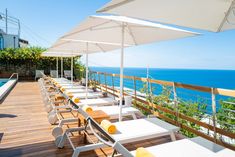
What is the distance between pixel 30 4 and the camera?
26234 mm

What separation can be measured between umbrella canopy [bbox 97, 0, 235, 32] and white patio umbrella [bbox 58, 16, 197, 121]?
72 cm

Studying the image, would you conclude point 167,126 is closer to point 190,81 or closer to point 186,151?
point 186,151

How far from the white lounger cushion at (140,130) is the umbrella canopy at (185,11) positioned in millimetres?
1567

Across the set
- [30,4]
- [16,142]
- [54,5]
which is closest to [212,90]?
[16,142]

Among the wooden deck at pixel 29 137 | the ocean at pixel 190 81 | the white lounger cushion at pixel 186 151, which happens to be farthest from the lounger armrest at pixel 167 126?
the ocean at pixel 190 81

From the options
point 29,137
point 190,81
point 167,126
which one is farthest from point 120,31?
point 190,81

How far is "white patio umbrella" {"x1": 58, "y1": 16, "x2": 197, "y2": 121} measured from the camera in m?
3.08

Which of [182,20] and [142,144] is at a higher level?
[182,20]

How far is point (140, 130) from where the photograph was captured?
2.99 m

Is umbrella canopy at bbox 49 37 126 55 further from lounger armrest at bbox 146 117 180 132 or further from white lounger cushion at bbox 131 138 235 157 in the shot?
white lounger cushion at bbox 131 138 235 157

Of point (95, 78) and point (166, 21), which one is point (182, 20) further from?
point (95, 78)

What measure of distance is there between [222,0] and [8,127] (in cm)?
452

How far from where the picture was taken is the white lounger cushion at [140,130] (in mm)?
2718

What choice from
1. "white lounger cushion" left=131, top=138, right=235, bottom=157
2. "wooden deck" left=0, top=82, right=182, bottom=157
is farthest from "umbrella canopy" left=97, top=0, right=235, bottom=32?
"wooden deck" left=0, top=82, right=182, bottom=157
